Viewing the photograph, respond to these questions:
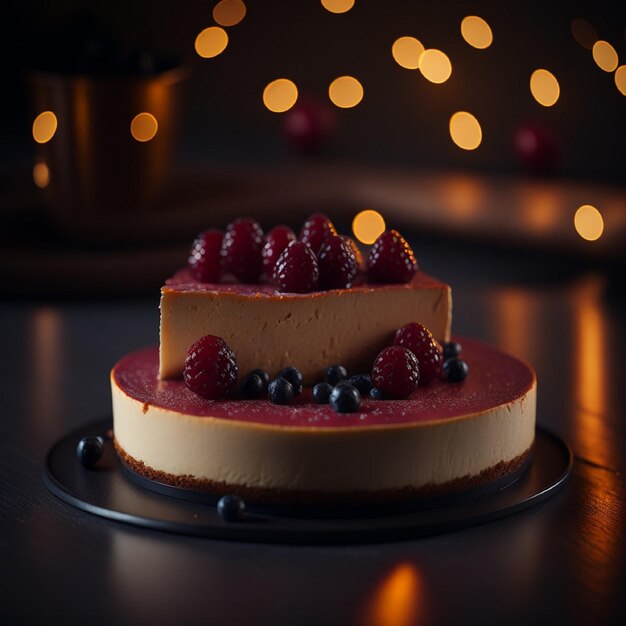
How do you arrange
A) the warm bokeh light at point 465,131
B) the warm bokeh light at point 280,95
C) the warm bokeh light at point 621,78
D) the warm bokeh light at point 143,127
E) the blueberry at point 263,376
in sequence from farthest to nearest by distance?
the warm bokeh light at point 280,95 → the warm bokeh light at point 465,131 → the warm bokeh light at point 621,78 → the warm bokeh light at point 143,127 → the blueberry at point 263,376

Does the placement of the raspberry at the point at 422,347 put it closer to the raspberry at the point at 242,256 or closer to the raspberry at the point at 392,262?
the raspberry at the point at 392,262

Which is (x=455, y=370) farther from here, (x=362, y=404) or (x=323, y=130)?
(x=323, y=130)

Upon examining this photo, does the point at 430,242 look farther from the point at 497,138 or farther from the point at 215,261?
the point at 215,261

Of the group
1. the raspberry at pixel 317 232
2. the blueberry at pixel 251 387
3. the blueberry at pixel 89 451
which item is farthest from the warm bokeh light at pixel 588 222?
the blueberry at pixel 89 451

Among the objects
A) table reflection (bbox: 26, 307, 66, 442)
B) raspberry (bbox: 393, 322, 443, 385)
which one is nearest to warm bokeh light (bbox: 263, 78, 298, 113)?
table reflection (bbox: 26, 307, 66, 442)

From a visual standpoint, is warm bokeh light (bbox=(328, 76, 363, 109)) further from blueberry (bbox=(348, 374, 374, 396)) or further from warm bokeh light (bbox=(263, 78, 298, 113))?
blueberry (bbox=(348, 374, 374, 396))

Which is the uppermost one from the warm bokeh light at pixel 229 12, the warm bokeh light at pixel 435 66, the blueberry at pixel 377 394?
the warm bokeh light at pixel 229 12

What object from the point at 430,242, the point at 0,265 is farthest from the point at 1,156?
the point at 430,242
